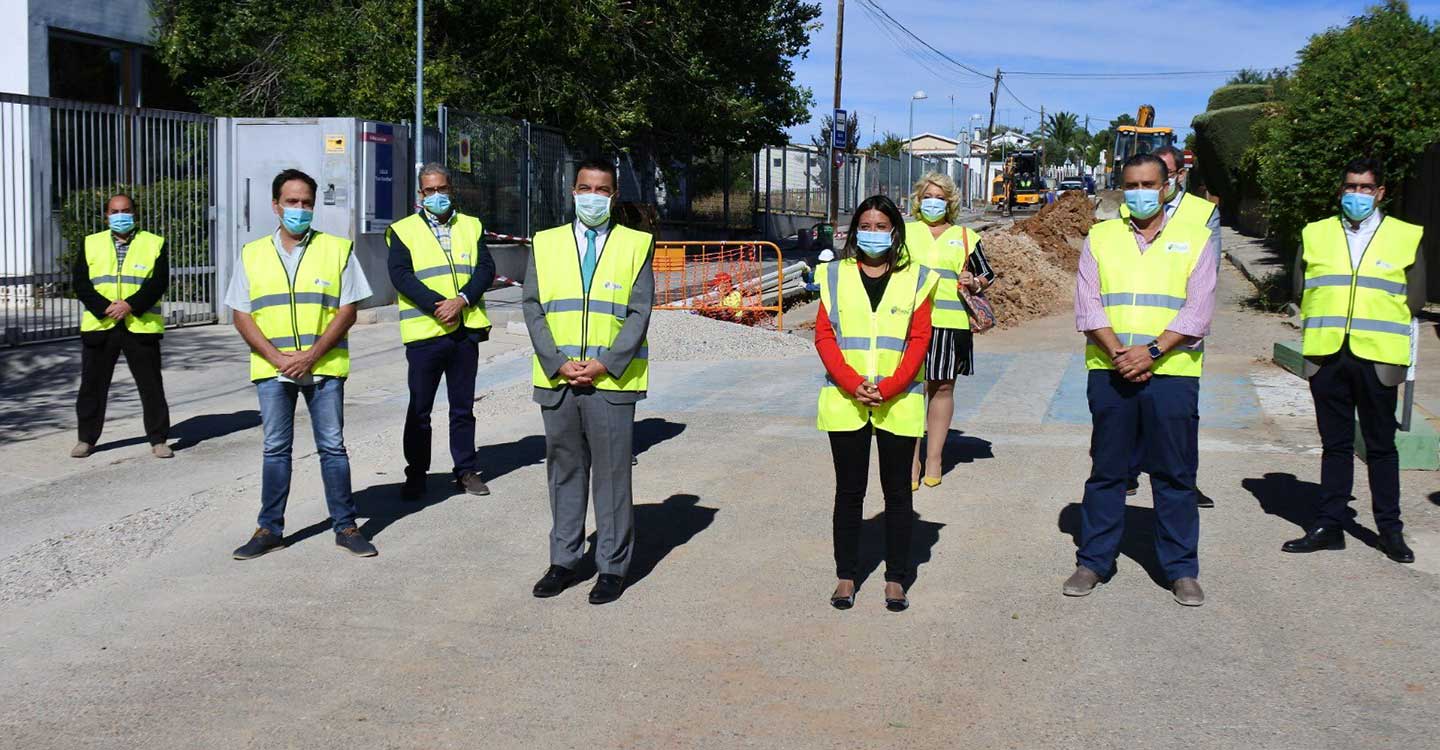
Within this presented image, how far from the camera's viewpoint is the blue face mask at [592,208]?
6.00 meters

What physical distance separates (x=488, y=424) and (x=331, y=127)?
27.3 feet

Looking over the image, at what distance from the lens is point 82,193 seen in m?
15.0

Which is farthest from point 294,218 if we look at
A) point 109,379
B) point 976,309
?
point 976,309

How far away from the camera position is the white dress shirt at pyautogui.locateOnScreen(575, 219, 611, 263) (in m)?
6.07

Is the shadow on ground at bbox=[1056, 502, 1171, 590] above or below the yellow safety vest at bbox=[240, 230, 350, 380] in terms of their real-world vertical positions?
below

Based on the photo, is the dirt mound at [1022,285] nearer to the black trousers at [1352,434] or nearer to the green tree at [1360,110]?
the green tree at [1360,110]

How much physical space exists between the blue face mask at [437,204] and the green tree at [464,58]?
15982 mm

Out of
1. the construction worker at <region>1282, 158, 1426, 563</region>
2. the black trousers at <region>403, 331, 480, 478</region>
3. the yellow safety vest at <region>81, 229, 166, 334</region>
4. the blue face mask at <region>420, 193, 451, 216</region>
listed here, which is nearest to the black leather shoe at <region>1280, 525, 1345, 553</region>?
the construction worker at <region>1282, 158, 1426, 563</region>

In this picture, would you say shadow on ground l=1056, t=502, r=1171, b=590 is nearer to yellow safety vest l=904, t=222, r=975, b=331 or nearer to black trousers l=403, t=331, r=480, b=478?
yellow safety vest l=904, t=222, r=975, b=331

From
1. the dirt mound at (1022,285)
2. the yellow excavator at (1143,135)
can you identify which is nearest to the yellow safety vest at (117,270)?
the dirt mound at (1022,285)

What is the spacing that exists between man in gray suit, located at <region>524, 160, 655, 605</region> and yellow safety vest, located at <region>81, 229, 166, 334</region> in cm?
453

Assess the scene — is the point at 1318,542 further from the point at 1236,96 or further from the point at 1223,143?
the point at 1236,96

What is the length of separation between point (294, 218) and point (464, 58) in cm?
1936

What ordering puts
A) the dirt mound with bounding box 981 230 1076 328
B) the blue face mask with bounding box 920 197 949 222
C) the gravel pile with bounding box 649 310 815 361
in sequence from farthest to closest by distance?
the dirt mound with bounding box 981 230 1076 328 < the gravel pile with bounding box 649 310 815 361 < the blue face mask with bounding box 920 197 949 222
